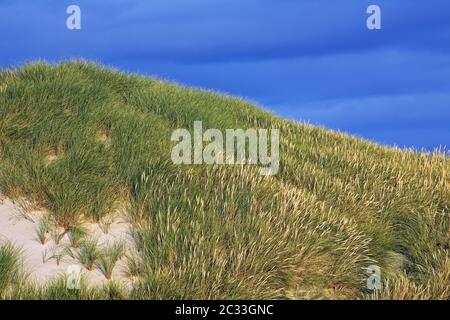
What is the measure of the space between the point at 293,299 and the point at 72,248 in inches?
119

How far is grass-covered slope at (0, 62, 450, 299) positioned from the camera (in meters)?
7.71

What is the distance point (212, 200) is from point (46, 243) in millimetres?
2352

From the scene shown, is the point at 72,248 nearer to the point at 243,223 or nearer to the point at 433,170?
the point at 243,223

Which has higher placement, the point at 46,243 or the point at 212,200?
the point at 212,200

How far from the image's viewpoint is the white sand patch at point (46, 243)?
7766 mm

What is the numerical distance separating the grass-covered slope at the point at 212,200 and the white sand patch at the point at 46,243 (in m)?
0.21

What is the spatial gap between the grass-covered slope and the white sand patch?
207 millimetres

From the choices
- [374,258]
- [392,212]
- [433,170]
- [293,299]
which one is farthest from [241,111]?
[293,299]

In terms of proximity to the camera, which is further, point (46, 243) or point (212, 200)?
point (212, 200)

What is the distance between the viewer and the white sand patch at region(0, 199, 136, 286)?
25.5ft

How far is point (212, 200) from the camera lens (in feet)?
28.5

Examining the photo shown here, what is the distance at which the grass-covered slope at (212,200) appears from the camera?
7.71 m
